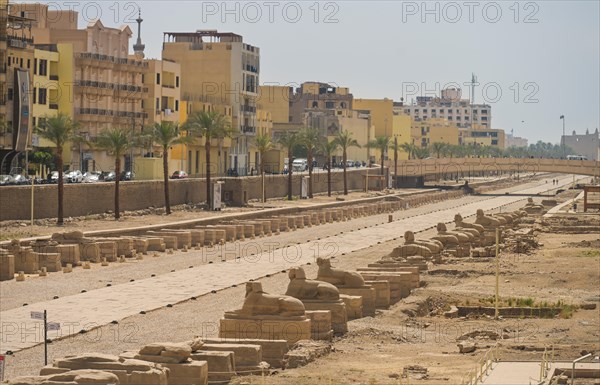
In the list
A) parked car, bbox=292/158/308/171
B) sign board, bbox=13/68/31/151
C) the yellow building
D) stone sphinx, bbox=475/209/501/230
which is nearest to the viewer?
stone sphinx, bbox=475/209/501/230

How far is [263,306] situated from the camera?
29625 millimetres

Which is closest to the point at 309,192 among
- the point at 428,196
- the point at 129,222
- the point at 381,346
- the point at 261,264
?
the point at 428,196

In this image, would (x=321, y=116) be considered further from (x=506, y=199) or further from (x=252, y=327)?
(x=252, y=327)

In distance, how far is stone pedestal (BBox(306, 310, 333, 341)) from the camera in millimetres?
30997

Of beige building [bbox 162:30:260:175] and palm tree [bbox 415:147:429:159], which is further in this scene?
palm tree [bbox 415:147:429:159]

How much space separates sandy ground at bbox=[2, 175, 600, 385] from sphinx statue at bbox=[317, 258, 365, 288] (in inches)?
41.4

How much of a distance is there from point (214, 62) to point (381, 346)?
7960cm

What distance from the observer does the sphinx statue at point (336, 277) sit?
37188 mm

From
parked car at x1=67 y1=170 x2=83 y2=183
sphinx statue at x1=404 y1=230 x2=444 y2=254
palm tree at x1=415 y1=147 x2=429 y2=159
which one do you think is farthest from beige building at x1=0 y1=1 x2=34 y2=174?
palm tree at x1=415 y1=147 x2=429 y2=159

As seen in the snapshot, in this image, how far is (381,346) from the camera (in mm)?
31109

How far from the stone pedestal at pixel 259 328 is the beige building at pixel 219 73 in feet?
260

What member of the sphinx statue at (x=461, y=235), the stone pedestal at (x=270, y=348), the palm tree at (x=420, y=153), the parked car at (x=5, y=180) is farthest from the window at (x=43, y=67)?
the palm tree at (x=420, y=153)

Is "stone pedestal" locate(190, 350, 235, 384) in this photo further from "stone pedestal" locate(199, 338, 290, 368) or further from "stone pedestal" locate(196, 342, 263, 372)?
"stone pedestal" locate(199, 338, 290, 368)

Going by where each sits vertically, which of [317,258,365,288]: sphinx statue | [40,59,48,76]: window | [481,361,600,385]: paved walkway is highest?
[40,59,48,76]: window
